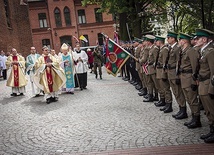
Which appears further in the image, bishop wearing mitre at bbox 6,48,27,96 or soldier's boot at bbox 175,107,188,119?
bishop wearing mitre at bbox 6,48,27,96

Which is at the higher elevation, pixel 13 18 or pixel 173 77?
pixel 13 18

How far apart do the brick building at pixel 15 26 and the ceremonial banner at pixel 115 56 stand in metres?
18.8

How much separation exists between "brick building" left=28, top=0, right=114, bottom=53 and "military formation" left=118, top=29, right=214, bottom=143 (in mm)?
32399

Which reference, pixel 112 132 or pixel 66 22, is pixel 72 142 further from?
pixel 66 22

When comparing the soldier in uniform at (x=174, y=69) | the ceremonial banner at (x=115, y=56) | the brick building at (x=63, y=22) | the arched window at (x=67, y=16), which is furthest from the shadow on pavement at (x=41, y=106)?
the arched window at (x=67, y=16)

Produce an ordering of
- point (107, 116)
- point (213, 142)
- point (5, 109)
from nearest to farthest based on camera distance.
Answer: point (213, 142) → point (107, 116) → point (5, 109)

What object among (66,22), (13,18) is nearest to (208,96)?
(13,18)

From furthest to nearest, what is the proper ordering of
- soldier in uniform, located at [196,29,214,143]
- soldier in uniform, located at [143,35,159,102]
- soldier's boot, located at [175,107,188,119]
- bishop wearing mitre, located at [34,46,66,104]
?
bishop wearing mitre, located at [34,46,66,104], soldier in uniform, located at [143,35,159,102], soldier's boot, located at [175,107,188,119], soldier in uniform, located at [196,29,214,143]

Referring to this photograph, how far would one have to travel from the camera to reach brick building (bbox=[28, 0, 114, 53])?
39.4 meters

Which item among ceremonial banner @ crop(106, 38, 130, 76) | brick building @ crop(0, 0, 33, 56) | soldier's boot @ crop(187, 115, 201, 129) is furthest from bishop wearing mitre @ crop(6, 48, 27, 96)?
brick building @ crop(0, 0, 33, 56)

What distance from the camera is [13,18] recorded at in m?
30.0

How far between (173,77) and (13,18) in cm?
2774

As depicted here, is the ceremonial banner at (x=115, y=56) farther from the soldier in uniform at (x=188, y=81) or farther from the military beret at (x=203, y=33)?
the military beret at (x=203, y=33)

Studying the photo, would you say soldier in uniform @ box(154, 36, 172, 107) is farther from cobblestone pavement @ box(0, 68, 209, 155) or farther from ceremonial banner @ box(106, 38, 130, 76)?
ceremonial banner @ box(106, 38, 130, 76)
